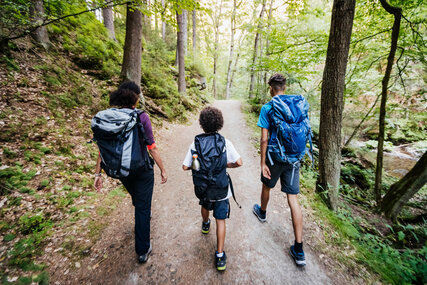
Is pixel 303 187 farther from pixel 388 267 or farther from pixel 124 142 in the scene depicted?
pixel 124 142

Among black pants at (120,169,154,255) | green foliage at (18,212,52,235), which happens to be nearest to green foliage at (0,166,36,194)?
green foliage at (18,212,52,235)

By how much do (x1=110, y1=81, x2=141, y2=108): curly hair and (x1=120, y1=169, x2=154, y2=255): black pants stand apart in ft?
3.03

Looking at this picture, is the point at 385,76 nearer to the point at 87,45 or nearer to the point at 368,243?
the point at 368,243

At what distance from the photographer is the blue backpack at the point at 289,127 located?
7.63 ft

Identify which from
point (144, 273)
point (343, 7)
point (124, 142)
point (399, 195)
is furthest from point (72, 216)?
point (399, 195)

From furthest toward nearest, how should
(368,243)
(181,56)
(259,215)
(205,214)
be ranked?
(181,56) < (259,215) < (368,243) < (205,214)

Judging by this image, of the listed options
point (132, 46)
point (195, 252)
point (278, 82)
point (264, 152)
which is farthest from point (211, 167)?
point (132, 46)

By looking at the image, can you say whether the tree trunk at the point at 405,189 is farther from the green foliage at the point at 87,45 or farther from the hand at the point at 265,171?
the green foliage at the point at 87,45

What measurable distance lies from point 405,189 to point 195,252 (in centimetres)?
492

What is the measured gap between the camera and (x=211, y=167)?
2.05 metres

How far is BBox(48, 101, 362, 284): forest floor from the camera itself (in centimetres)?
223

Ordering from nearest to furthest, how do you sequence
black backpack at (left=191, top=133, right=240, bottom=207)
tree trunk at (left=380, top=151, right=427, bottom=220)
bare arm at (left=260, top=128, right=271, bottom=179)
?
black backpack at (left=191, top=133, right=240, bottom=207) < bare arm at (left=260, top=128, right=271, bottom=179) < tree trunk at (left=380, top=151, right=427, bottom=220)

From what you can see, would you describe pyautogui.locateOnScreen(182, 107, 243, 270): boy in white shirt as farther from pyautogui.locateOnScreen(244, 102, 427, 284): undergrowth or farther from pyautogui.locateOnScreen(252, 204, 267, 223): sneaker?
pyautogui.locateOnScreen(244, 102, 427, 284): undergrowth

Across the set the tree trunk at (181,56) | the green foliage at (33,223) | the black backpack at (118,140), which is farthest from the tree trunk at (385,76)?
the tree trunk at (181,56)
